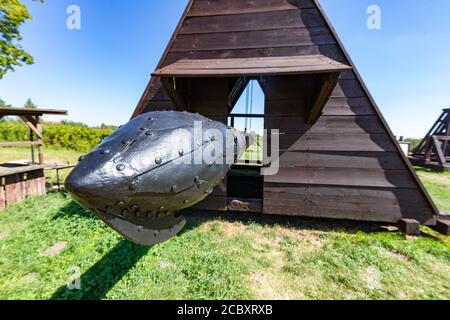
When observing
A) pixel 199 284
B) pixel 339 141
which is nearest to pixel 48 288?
pixel 199 284

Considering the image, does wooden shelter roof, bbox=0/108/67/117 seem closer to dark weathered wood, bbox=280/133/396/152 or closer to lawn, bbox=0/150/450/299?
lawn, bbox=0/150/450/299

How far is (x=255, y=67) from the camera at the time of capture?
351 cm

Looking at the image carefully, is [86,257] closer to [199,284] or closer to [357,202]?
[199,284]

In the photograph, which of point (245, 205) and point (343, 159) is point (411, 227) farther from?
point (245, 205)

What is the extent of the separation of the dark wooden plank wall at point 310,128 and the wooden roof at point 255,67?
2.45 feet

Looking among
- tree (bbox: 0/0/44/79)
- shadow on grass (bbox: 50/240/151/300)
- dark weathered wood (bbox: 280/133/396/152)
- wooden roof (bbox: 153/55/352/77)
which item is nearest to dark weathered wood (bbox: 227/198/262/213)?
dark weathered wood (bbox: 280/133/396/152)

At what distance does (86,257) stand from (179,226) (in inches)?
119

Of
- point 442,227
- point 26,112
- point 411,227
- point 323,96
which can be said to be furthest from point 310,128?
point 26,112

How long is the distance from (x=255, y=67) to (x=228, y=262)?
10.7 ft

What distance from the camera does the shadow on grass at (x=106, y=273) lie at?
9.02ft

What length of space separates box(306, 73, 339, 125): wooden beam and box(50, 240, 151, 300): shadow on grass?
4.01 meters

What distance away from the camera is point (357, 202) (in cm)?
439

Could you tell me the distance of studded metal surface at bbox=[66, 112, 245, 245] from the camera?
1.03 meters
